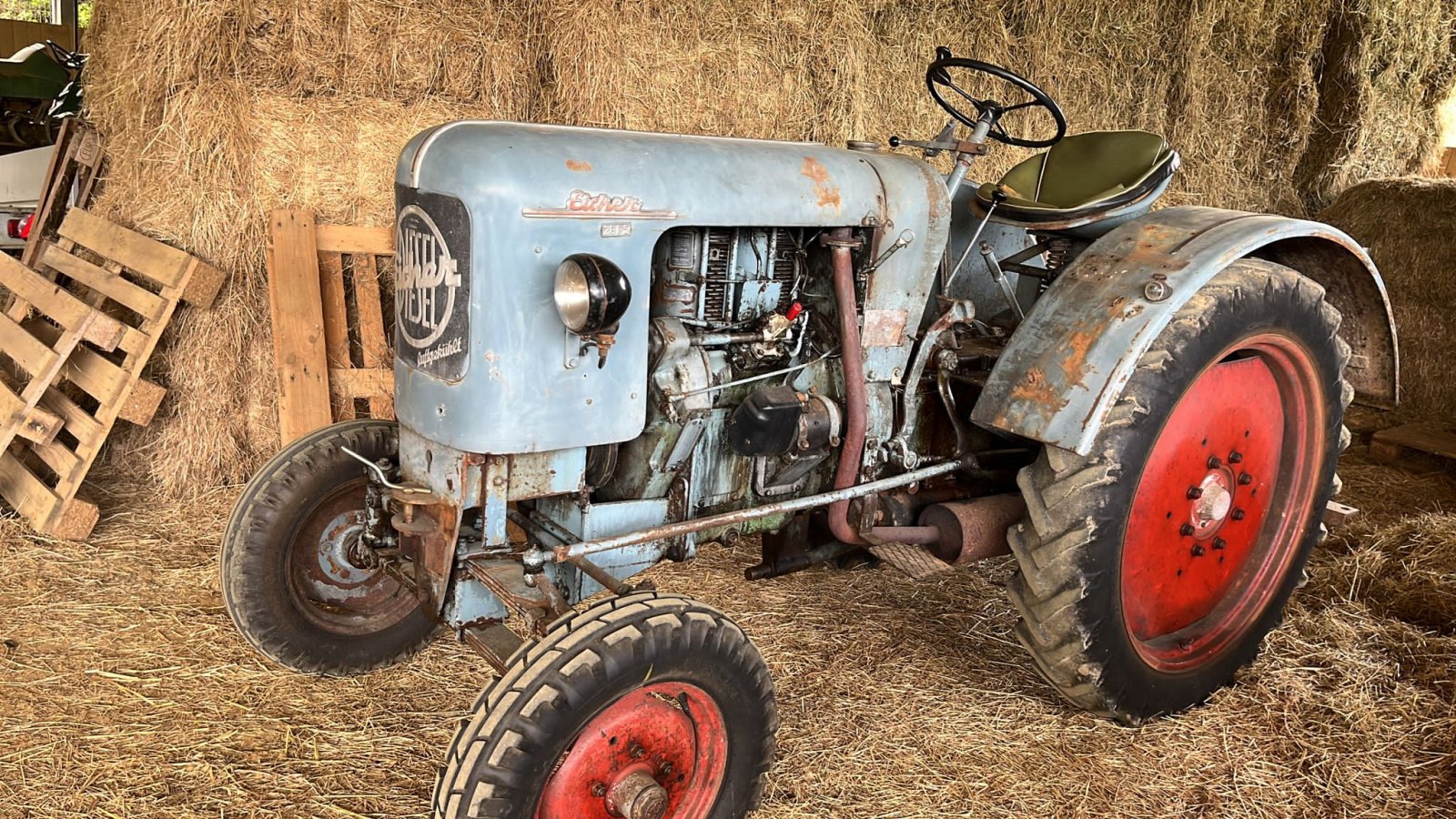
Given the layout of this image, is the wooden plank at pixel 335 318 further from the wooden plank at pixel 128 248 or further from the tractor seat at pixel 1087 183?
the tractor seat at pixel 1087 183

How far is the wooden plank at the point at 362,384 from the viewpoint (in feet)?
12.4

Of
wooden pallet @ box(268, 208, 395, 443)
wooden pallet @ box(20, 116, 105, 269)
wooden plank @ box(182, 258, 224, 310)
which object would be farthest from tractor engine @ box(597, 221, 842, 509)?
wooden pallet @ box(20, 116, 105, 269)

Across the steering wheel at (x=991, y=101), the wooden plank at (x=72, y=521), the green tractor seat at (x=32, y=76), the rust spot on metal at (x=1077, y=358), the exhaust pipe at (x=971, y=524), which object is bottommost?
the wooden plank at (x=72, y=521)

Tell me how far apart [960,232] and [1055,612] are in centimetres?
116

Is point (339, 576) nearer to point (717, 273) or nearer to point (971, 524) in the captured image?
point (717, 273)

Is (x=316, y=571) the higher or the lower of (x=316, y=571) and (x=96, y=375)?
the lower

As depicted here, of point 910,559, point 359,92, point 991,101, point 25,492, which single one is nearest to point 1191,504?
point 910,559

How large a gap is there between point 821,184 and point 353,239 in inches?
85.8

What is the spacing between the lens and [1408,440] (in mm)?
4621

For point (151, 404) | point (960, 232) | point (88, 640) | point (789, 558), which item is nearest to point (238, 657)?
point (88, 640)

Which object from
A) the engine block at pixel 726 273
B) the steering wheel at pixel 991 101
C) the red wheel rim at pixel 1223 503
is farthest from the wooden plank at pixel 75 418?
the red wheel rim at pixel 1223 503

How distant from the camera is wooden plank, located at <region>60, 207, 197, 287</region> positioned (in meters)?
3.61

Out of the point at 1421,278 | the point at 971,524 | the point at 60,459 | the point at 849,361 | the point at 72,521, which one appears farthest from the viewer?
the point at 1421,278

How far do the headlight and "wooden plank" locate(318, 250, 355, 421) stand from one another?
2.24 m
